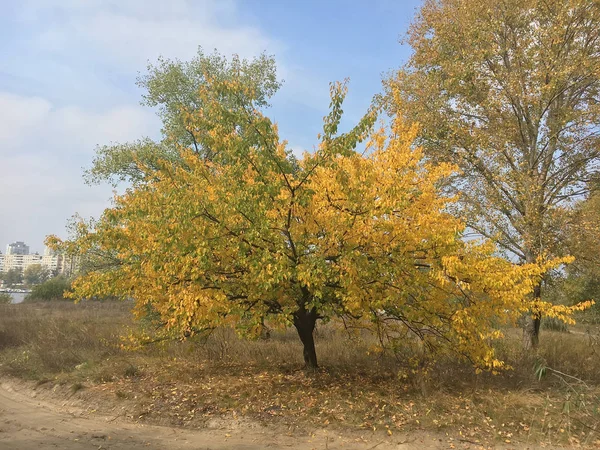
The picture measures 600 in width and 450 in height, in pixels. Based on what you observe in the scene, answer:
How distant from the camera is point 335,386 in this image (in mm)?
8164

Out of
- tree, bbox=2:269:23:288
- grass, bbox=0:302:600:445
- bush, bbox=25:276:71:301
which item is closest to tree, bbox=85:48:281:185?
grass, bbox=0:302:600:445

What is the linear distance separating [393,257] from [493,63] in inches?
353

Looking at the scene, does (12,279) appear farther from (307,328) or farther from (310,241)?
(310,241)

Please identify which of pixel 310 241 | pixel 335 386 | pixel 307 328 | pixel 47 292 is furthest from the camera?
pixel 47 292

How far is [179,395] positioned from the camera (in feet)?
25.3

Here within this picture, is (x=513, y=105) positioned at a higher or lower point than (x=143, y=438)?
higher

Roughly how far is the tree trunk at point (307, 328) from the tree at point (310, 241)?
1.32 meters

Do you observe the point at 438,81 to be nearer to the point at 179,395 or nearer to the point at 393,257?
the point at 393,257

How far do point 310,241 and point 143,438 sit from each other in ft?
12.6

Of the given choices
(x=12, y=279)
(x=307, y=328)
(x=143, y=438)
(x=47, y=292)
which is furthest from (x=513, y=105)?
(x=12, y=279)

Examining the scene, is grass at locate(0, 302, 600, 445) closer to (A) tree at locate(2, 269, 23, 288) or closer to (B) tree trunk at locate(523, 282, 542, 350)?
(B) tree trunk at locate(523, 282, 542, 350)

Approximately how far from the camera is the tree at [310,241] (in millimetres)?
5879

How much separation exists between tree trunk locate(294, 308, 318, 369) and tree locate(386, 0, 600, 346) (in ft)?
18.9

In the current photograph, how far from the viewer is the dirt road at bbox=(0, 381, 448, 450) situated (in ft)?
19.2
